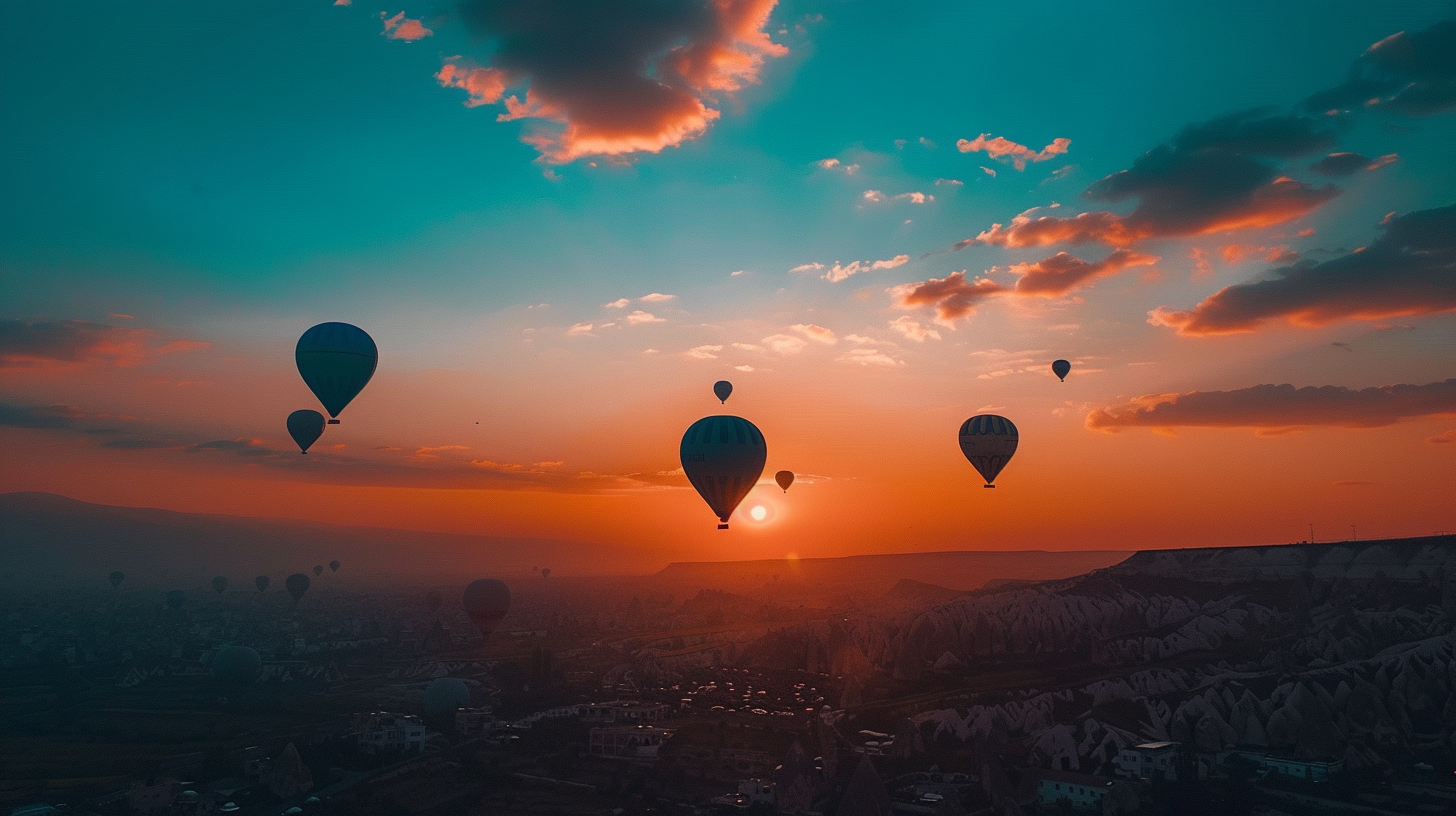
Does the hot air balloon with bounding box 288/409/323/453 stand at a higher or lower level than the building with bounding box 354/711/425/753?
higher

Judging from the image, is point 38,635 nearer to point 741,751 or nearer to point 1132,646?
point 741,751


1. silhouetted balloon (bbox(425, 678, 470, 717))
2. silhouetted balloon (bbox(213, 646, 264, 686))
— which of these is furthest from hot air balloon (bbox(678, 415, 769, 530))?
silhouetted balloon (bbox(213, 646, 264, 686))

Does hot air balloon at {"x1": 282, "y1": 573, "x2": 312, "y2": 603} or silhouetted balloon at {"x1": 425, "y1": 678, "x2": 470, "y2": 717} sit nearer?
silhouetted balloon at {"x1": 425, "y1": 678, "x2": 470, "y2": 717}

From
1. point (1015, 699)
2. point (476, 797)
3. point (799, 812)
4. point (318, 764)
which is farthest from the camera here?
point (1015, 699)

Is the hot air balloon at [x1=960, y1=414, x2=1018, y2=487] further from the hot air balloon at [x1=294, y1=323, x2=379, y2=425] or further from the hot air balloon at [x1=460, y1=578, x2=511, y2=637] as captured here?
the hot air balloon at [x1=460, y1=578, x2=511, y2=637]

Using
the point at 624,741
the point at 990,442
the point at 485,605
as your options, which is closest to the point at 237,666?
the point at 485,605

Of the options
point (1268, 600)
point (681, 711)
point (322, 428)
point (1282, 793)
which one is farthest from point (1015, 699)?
point (322, 428)
